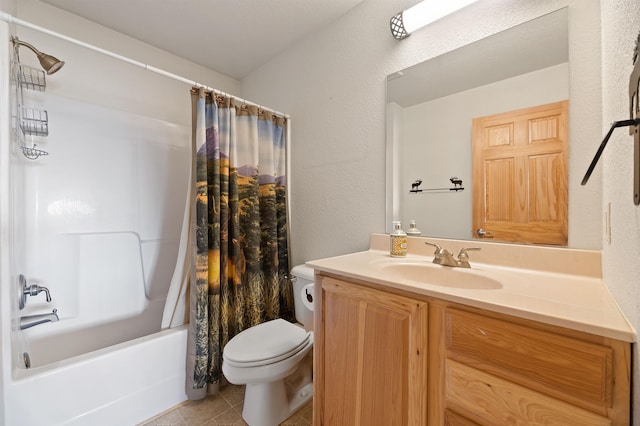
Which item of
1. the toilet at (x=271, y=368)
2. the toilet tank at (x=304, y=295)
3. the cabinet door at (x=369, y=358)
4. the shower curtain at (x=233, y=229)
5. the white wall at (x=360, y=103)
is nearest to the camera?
the cabinet door at (x=369, y=358)

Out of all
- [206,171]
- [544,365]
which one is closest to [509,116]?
[544,365]

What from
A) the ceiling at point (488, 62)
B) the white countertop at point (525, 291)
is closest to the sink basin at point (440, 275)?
the white countertop at point (525, 291)

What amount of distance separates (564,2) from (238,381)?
213 centimetres

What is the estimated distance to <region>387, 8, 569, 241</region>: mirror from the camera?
104cm

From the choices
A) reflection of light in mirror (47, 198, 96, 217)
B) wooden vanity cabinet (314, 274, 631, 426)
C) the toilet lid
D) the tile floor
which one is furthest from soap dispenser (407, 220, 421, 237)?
reflection of light in mirror (47, 198, 96, 217)

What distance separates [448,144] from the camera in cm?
130

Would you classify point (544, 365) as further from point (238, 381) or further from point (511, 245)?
point (238, 381)

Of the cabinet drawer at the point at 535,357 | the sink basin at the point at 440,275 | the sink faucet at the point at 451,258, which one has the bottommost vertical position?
the cabinet drawer at the point at 535,357

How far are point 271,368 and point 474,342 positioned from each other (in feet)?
3.02

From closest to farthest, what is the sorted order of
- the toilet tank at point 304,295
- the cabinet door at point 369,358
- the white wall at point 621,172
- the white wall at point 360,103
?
the white wall at point 621,172, the cabinet door at point 369,358, the white wall at point 360,103, the toilet tank at point 304,295

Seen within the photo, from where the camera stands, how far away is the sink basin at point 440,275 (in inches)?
38.3

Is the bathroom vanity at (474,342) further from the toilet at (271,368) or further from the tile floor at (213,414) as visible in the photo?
the tile floor at (213,414)

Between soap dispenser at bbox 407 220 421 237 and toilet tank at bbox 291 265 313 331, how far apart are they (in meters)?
0.65

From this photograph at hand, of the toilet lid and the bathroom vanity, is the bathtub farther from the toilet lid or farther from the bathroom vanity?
the bathroom vanity
